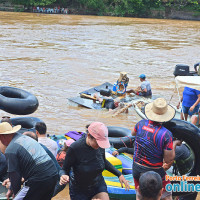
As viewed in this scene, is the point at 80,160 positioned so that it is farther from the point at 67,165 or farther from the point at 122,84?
the point at 122,84

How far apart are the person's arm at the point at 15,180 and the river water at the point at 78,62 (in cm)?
644

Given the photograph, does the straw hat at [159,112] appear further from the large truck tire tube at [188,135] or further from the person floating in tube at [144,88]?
the person floating in tube at [144,88]

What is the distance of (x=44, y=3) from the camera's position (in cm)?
5750

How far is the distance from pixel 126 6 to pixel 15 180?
56048 mm

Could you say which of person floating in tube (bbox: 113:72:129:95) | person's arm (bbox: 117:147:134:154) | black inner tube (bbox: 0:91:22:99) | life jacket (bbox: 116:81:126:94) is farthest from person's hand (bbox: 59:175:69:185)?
life jacket (bbox: 116:81:126:94)

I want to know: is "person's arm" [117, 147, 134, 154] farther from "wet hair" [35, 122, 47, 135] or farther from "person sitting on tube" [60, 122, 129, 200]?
"person sitting on tube" [60, 122, 129, 200]

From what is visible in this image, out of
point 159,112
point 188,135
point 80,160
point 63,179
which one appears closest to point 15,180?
point 63,179

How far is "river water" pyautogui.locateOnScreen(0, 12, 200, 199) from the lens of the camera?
12.1 meters

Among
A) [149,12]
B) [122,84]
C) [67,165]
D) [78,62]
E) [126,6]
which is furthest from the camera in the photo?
[149,12]

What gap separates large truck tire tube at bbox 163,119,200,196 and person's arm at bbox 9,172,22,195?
2297 millimetres

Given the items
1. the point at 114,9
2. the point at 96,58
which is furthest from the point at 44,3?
the point at 96,58

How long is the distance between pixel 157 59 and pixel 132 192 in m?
18.3

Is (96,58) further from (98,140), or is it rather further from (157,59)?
(98,140)

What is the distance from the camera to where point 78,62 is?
21.2m
